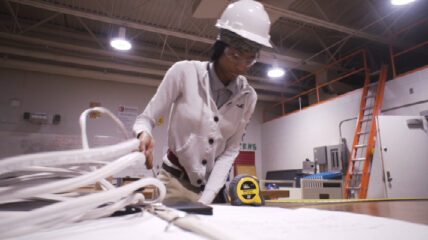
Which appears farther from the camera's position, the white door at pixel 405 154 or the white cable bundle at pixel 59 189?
the white door at pixel 405 154

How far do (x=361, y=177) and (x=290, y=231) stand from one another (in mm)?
4142

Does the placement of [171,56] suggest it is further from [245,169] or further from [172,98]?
[172,98]

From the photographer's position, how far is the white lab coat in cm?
111

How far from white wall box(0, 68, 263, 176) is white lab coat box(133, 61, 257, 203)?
4.60m

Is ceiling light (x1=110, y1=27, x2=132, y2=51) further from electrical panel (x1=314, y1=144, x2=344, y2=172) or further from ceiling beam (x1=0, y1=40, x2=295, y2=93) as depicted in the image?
electrical panel (x1=314, y1=144, x2=344, y2=172)

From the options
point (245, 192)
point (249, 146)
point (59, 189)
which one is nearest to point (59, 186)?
point (59, 189)

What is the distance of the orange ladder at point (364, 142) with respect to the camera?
373 cm

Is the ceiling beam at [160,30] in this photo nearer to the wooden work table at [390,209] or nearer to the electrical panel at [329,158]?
the electrical panel at [329,158]

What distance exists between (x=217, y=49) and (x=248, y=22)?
188 mm

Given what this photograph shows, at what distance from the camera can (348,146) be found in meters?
4.51

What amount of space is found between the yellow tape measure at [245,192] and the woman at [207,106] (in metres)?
0.25

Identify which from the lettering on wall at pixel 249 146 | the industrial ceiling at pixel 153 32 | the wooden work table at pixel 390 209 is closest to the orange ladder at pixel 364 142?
the industrial ceiling at pixel 153 32

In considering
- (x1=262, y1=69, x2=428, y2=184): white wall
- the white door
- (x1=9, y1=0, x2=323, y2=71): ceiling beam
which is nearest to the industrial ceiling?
(x1=9, y1=0, x2=323, y2=71): ceiling beam

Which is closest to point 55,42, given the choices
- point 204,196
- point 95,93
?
point 95,93
